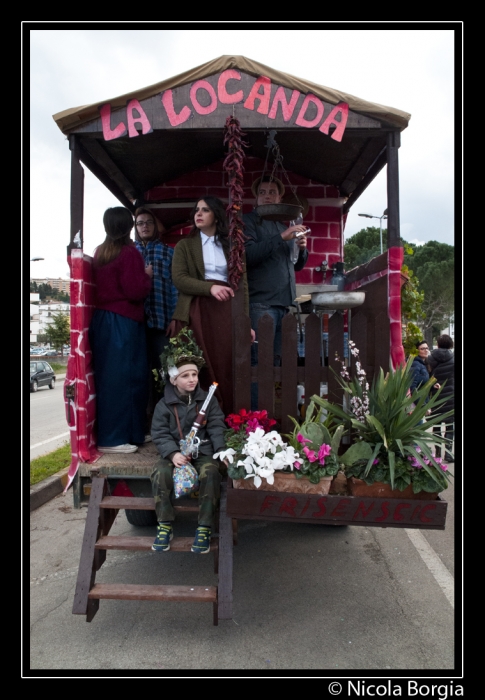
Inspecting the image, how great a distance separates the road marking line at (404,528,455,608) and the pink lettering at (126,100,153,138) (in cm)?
387

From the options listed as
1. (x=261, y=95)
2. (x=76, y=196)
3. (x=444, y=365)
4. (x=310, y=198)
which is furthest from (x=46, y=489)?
(x=444, y=365)

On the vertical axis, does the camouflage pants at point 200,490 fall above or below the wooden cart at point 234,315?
below

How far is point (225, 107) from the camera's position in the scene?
3.30m

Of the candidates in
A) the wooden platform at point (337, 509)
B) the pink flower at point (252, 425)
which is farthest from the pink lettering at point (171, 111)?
the wooden platform at point (337, 509)

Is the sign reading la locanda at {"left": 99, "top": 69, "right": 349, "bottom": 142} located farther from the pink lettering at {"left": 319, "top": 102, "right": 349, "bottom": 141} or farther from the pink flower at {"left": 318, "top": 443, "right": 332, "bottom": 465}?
the pink flower at {"left": 318, "top": 443, "right": 332, "bottom": 465}

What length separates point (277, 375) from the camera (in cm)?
340

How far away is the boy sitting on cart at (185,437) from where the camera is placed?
306 centimetres

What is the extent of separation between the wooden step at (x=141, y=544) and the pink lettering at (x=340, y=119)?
2792 mm

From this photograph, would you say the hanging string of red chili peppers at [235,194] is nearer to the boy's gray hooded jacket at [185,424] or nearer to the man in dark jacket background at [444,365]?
the boy's gray hooded jacket at [185,424]

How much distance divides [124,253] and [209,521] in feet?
6.65

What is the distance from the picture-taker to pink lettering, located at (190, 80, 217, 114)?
328 centimetres
